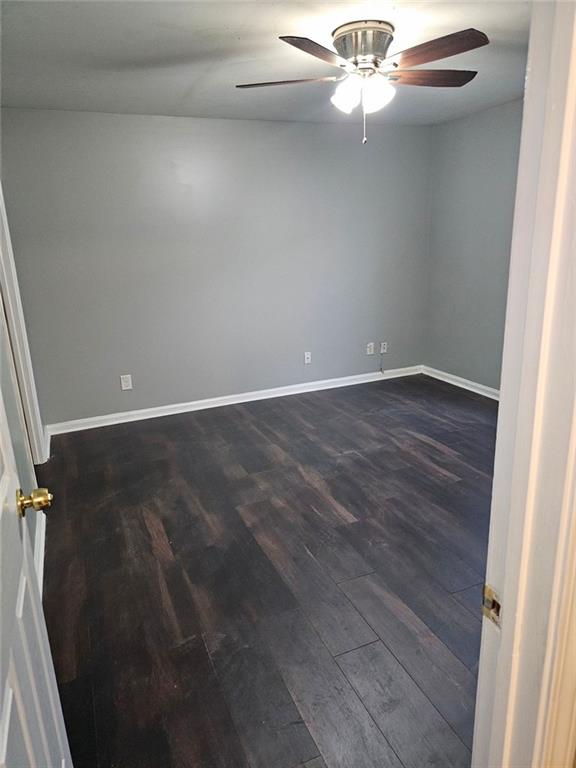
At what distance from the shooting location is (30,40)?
2324mm

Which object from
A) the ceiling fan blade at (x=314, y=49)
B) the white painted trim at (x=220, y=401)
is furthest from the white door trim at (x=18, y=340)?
the ceiling fan blade at (x=314, y=49)

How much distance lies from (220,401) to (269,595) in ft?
8.72

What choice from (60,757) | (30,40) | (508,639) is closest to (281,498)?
(60,757)

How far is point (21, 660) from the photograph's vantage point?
0.91 meters

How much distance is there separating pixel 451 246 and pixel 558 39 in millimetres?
4674

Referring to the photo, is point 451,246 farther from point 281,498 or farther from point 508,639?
point 508,639

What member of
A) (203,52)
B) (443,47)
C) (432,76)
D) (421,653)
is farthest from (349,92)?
(421,653)

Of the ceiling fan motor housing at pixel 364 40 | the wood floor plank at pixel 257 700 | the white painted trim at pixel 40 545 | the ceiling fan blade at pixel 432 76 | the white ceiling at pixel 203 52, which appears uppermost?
the white ceiling at pixel 203 52

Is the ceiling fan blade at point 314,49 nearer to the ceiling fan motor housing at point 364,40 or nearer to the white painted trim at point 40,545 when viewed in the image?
the ceiling fan motor housing at point 364,40

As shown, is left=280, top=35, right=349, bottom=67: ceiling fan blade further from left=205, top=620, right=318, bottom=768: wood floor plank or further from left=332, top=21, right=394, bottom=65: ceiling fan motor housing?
left=205, top=620, right=318, bottom=768: wood floor plank

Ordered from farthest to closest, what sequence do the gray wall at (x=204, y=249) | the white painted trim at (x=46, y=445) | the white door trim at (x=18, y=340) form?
1. the gray wall at (x=204, y=249)
2. the white painted trim at (x=46, y=445)
3. the white door trim at (x=18, y=340)

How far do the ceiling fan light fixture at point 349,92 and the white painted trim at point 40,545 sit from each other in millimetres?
2695

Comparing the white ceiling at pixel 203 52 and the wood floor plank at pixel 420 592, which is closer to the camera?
the wood floor plank at pixel 420 592

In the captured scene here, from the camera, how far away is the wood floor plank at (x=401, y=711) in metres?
1.49
